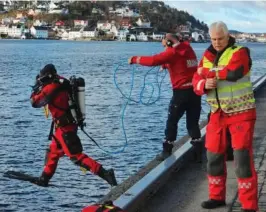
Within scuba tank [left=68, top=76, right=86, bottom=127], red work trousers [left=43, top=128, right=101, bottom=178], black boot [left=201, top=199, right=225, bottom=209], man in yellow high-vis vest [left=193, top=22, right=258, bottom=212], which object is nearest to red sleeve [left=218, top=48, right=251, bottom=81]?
man in yellow high-vis vest [left=193, top=22, right=258, bottom=212]

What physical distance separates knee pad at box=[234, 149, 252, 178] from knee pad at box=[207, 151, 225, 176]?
247 millimetres

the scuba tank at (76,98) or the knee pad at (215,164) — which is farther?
the scuba tank at (76,98)

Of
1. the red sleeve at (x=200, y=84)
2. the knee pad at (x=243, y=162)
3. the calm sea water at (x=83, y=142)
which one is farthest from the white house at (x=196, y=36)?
the knee pad at (x=243, y=162)

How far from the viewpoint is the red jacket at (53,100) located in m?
8.09

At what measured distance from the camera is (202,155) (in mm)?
9266

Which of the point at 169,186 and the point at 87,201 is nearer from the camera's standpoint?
the point at 169,186

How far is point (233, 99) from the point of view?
19.9 ft

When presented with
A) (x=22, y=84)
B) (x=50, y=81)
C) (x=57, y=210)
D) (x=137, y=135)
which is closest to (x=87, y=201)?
(x=57, y=210)

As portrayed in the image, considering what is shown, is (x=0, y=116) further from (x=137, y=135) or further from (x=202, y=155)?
(x=202, y=155)

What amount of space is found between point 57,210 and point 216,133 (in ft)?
17.5

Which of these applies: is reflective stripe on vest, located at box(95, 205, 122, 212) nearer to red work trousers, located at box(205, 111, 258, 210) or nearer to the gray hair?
red work trousers, located at box(205, 111, 258, 210)

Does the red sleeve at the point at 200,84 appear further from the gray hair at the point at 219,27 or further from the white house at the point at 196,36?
the white house at the point at 196,36

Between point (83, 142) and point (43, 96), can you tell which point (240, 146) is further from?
point (83, 142)

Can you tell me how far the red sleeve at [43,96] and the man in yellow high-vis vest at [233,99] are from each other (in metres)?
2.57
